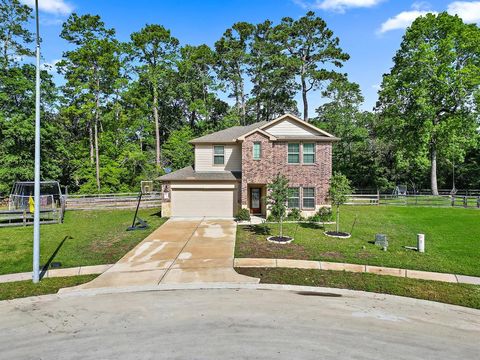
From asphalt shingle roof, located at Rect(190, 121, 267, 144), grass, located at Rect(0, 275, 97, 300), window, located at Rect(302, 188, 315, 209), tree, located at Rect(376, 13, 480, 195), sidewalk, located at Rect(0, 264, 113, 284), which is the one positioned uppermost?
tree, located at Rect(376, 13, 480, 195)

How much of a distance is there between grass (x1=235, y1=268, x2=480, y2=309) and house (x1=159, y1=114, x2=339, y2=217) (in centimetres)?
1016

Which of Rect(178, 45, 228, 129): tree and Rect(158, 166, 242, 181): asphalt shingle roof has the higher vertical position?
Rect(178, 45, 228, 129): tree

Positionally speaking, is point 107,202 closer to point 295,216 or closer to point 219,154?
point 219,154

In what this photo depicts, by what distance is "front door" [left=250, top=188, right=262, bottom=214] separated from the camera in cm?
2302

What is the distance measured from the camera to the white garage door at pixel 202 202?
72.8 ft

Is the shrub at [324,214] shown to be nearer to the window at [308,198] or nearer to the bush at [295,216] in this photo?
the window at [308,198]

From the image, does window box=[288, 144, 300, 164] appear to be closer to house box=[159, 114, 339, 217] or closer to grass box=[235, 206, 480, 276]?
house box=[159, 114, 339, 217]

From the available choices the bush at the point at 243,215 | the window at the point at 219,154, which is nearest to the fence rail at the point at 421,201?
the bush at the point at 243,215

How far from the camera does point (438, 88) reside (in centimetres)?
3109

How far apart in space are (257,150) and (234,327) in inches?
600

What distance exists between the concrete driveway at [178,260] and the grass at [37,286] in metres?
0.63

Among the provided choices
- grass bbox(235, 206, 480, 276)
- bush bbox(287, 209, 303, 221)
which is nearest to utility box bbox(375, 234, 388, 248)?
grass bbox(235, 206, 480, 276)

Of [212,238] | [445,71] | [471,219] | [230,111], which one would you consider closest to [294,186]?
[212,238]

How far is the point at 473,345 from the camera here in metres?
6.25
